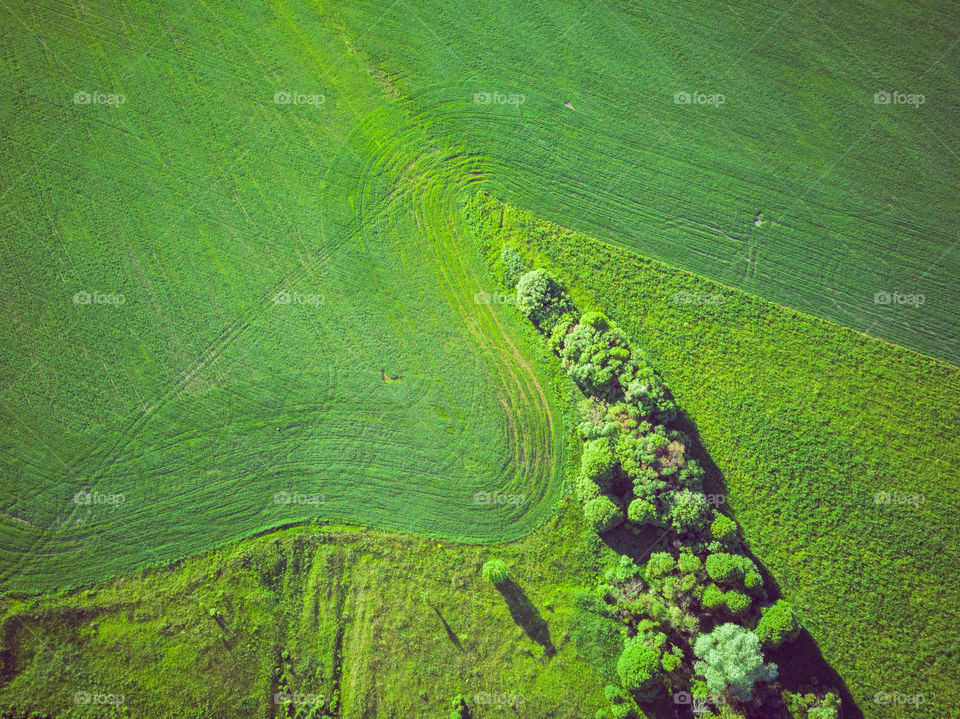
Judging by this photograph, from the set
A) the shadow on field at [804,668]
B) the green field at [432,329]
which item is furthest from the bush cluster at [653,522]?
the shadow on field at [804,668]

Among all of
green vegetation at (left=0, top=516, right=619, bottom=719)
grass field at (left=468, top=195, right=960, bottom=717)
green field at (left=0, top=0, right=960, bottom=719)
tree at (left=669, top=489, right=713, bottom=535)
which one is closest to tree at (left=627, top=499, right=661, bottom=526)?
tree at (left=669, top=489, right=713, bottom=535)

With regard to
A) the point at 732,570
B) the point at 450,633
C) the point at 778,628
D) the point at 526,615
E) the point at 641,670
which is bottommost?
the point at 450,633

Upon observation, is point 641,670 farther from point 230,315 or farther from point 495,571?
point 230,315

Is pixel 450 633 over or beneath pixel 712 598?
beneath

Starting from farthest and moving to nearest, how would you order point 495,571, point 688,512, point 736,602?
point 495,571 → point 688,512 → point 736,602

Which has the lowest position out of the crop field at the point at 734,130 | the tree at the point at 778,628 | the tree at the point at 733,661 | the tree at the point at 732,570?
the tree at the point at 733,661

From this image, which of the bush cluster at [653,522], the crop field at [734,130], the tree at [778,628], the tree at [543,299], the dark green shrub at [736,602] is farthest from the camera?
the crop field at [734,130]

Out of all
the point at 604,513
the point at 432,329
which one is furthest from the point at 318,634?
the point at 432,329

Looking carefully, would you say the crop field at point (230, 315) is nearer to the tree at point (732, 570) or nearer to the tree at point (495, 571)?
the tree at point (495, 571)
